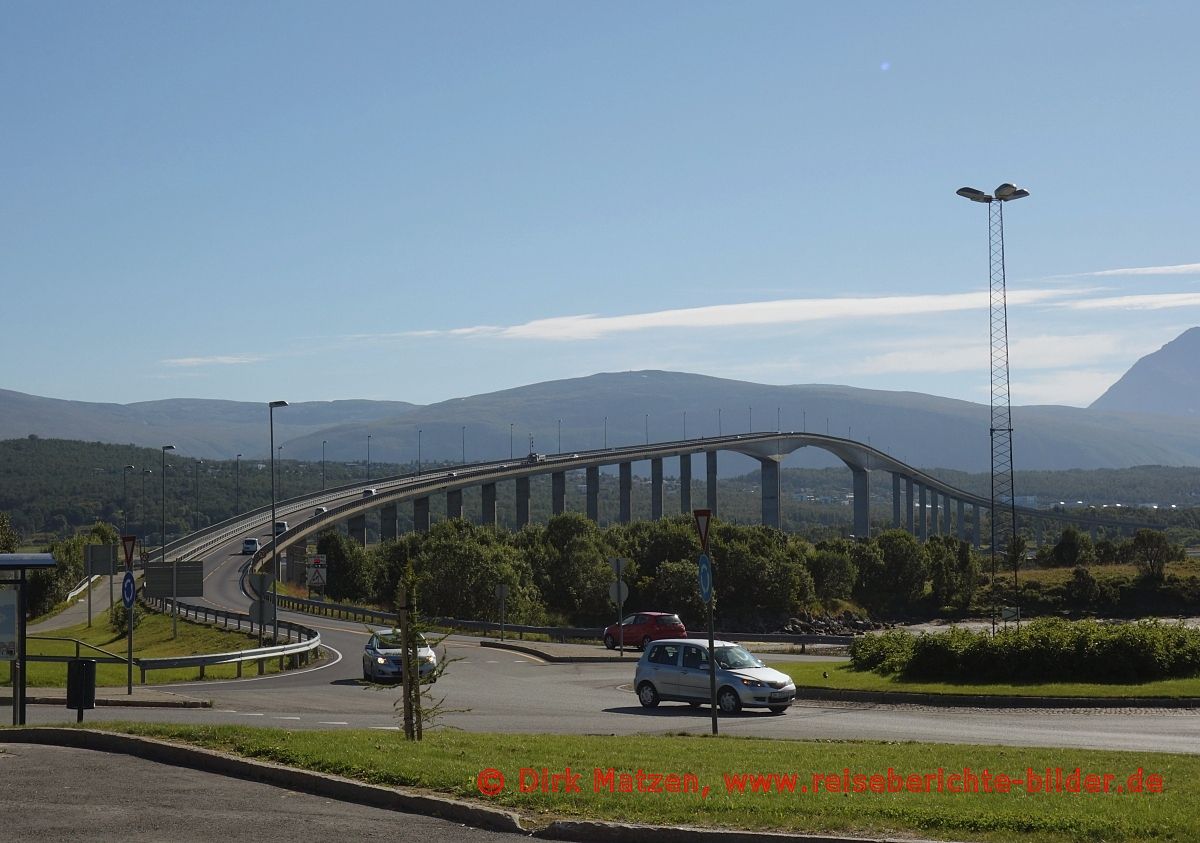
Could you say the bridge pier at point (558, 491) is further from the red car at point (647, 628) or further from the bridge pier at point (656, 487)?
the red car at point (647, 628)

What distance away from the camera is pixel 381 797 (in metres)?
13.3

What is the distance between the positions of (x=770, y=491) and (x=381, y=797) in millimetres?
179100

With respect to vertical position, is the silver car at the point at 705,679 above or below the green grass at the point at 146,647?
above

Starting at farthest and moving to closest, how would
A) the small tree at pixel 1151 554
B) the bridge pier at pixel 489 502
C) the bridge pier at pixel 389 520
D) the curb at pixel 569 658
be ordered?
the bridge pier at pixel 489 502
the bridge pier at pixel 389 520
the small tree at pixel 1151 554
the curb at pixel 569 658

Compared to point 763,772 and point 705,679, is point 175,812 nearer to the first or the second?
point 763,772

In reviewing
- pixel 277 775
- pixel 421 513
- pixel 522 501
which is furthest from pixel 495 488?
pixel 277 775

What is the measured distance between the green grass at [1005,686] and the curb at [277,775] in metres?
17.8

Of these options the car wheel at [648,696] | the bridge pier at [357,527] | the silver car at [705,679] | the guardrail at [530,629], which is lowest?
the guardrail at [530,629]

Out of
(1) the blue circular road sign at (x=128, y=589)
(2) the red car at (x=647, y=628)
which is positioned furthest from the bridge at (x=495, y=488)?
(1) the blue circular road sign at (x=128, y=589)

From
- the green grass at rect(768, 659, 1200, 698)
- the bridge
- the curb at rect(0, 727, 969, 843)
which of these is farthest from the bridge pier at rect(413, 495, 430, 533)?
the curb at rect(0, 727, 969, 843)

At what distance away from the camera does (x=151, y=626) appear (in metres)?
65.2

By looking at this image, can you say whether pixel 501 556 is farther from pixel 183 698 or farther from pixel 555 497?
pixel 555 497

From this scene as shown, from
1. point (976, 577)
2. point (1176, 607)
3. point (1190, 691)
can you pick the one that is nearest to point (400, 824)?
point (1190, 691)

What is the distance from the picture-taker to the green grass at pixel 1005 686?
27344 millimetres
